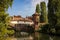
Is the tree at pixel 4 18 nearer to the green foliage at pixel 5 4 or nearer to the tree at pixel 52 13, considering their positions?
the green foliage at pixel 5 4

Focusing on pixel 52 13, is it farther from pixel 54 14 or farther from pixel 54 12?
pixel 54 14

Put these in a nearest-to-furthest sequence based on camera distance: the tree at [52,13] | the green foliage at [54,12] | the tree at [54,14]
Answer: the tree at [54,14], the green foliage at [54,12], the tree at [52,13]

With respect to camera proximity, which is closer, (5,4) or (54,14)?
(5,4)

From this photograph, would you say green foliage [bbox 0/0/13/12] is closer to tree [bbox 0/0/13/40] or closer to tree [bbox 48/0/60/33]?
tree [bbox 0/0/13/40]

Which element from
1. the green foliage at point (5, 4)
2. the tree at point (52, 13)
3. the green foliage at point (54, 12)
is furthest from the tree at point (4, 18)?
the tree at point (52, 13)

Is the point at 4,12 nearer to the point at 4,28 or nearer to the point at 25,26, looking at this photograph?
the point at 4,28

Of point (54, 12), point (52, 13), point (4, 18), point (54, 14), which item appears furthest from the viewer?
point (52, 13)

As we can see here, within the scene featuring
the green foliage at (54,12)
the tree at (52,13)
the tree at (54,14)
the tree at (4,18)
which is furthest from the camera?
the tree at (52,13)

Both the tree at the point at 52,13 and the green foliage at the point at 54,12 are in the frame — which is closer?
the green foliage at the point at 54,12

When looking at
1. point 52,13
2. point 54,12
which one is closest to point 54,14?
point 54,12

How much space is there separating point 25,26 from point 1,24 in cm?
6397

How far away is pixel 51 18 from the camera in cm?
5125

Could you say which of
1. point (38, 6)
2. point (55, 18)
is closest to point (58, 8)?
point (55, 18)

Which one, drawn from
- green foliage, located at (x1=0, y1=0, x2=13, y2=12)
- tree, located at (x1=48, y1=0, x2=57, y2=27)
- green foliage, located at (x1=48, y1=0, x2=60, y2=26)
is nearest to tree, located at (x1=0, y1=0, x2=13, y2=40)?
green foliage, located at (x1=0, y1=0, x2=13, y2=12)
